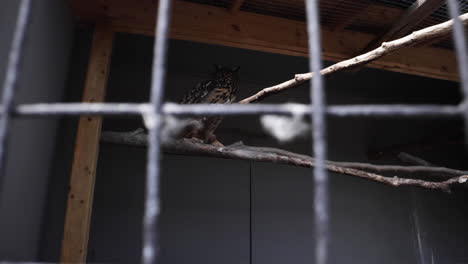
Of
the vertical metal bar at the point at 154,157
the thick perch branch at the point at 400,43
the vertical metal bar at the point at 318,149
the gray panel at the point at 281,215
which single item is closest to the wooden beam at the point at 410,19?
the thick perch branch at the point at 400,43

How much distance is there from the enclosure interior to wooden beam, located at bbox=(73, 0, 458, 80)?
34 cm

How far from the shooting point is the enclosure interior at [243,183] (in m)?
2.23

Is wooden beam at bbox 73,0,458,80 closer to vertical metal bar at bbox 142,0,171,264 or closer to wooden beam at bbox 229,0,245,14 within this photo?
wooden beam at bbox 229,0,245,14

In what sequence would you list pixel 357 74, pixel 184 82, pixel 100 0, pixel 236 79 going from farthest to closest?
pixel 357 74
pixel 184 82
pixel 236 79
pixel 100 0

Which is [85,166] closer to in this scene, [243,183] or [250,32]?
[250,32]

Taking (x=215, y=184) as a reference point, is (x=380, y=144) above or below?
above

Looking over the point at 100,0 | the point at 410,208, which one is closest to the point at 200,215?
the point at 100,0

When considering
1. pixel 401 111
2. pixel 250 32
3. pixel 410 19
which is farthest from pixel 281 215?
pixel 401 111

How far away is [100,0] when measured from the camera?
1.89m

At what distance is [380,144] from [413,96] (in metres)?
0.66

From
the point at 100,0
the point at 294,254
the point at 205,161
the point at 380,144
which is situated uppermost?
the point at 100,0

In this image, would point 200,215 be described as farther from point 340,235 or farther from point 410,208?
point 410,208

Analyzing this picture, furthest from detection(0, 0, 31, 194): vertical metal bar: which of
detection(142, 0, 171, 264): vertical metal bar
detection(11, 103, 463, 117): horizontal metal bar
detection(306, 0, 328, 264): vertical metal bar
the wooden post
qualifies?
the wooden post

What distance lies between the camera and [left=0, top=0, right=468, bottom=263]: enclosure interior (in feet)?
7.33
